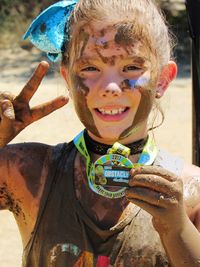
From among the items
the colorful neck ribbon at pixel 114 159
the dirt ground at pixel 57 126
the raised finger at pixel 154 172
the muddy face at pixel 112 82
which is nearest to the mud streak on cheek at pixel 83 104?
the muddy face at pixel 112 82

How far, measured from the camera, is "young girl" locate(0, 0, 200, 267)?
2408 mm

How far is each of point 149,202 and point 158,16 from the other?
81 centimetres

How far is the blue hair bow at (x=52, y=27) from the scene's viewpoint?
8.52ft

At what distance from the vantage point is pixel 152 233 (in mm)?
2434

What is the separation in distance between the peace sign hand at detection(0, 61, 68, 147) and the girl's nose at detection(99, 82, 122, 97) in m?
0.21

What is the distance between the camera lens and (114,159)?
229cm

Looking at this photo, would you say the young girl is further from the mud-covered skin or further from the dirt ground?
the dirt ground

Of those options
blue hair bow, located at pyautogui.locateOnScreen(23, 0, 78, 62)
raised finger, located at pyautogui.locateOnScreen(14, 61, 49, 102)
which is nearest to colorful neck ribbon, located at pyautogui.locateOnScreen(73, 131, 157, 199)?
raised finger, located at pyautogui.locateOnScreen(14, 61, 49, 102)

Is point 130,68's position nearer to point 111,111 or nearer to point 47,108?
point 111,111

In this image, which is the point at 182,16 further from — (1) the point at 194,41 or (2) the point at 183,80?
(1) the point at 194,41

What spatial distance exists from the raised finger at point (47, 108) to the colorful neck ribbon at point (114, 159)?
0.15m

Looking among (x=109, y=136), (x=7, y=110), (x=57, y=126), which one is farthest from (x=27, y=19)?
(x=109, y=136)

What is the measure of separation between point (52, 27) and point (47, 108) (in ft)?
1.03

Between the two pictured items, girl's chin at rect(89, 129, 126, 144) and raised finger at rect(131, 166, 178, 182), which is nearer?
raised finger at rect(131, 166, 178, 182)
